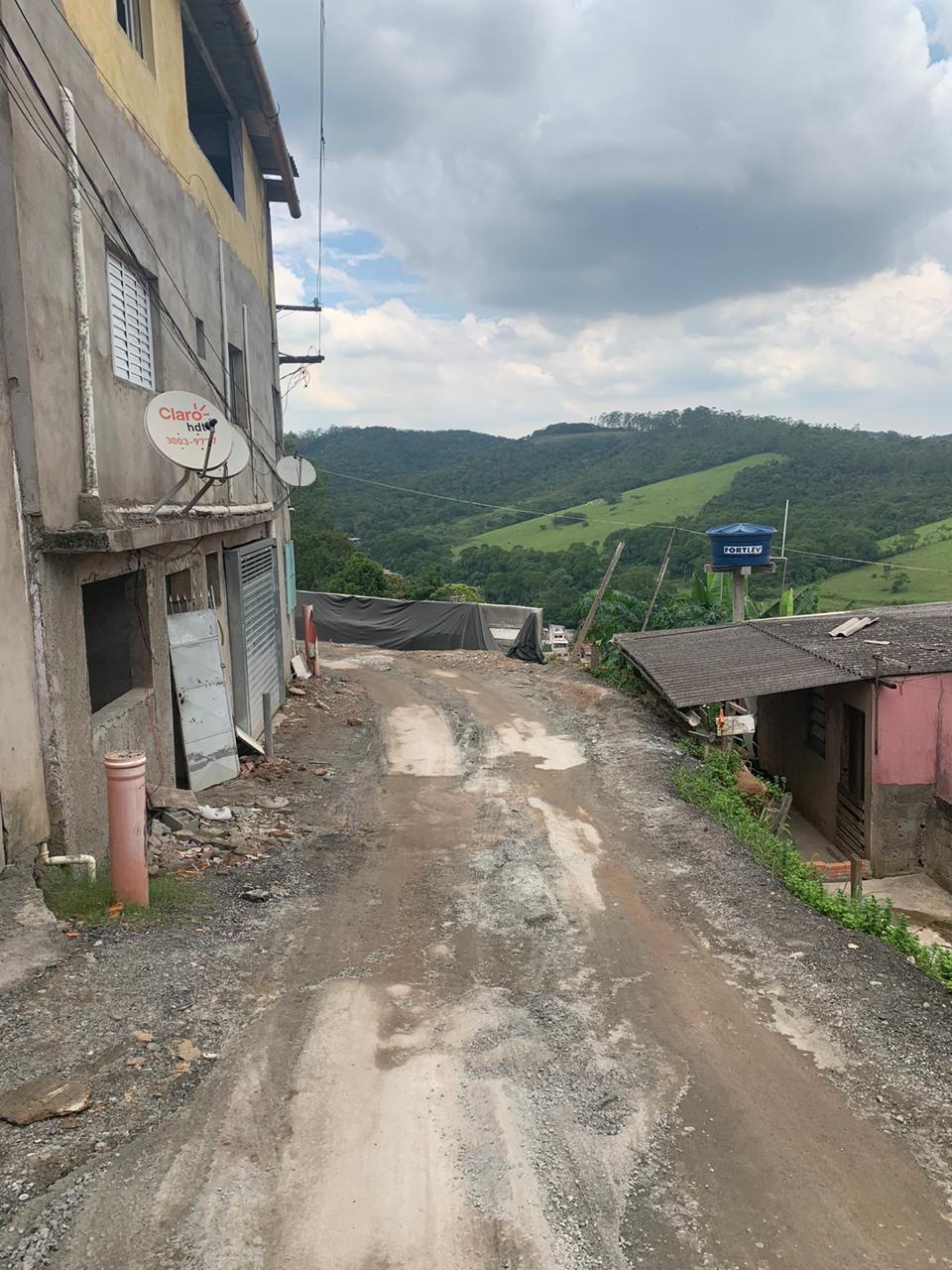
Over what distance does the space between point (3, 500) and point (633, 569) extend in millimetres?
44896

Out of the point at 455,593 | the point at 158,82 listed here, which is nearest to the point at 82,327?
the point at 158,82

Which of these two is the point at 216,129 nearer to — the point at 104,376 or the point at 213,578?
the point at 213,578

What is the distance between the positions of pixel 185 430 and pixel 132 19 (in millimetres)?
5033

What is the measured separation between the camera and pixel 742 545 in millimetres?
17750

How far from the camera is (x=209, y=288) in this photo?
11992mm

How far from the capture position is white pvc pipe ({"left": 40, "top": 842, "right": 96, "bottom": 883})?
636 centimetres

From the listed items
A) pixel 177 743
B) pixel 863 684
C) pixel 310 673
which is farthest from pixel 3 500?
pixel 310 673

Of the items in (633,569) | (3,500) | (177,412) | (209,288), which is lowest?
(633,569)

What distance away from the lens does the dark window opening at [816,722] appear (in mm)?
15580

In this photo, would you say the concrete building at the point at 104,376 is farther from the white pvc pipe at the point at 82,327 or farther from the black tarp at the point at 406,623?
the black tarp at the point at 406,623

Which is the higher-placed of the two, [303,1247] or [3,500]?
[3,500]

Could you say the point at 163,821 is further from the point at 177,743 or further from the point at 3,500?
the point at 3,500

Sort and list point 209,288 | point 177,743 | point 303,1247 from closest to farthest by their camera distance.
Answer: point 303,1247
point 177,743
point 209,288

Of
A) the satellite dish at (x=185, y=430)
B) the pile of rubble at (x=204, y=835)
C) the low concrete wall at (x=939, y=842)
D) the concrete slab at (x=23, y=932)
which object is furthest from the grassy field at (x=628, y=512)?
the concrete slab at (x=23, y=932)
